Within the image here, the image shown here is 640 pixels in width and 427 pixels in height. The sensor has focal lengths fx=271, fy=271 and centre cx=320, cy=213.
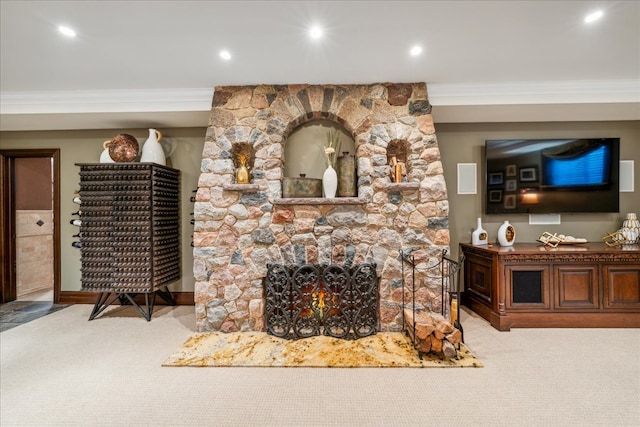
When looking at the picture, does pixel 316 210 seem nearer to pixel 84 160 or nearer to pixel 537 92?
pixel 537 92

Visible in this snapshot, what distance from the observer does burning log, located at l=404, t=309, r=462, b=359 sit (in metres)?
2.20

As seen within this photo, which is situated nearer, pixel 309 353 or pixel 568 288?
pixel 309 353

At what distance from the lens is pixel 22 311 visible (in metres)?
3.44

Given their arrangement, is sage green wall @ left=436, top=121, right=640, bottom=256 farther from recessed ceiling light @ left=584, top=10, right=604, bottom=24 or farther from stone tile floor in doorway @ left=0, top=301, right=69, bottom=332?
stone tile floor in doorway @ left=0, top=301, right=69, bottom=332

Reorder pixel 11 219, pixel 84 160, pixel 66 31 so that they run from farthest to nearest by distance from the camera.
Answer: pixel 11 219, pixel 84 160, pixel 66 31

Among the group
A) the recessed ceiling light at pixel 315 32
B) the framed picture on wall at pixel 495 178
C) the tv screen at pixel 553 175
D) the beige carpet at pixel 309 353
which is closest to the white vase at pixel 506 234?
the tv screen at pixel 553 175

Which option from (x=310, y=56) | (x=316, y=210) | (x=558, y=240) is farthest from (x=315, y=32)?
(x=558, y=240)

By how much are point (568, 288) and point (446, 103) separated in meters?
2.27

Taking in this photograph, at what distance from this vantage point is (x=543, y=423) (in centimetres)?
159

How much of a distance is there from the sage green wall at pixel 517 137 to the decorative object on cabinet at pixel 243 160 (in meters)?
2.40

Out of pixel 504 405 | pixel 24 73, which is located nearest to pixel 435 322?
pixel 504 405

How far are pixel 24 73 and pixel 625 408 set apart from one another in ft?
17.9

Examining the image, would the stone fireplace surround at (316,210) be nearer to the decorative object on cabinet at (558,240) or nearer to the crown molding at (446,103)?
the crown molding at (446,103)

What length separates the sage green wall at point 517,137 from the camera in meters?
3.41
